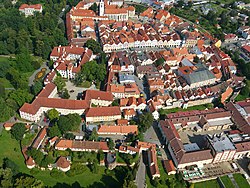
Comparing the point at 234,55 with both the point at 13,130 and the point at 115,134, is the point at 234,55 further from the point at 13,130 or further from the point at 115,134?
the point at 13,130

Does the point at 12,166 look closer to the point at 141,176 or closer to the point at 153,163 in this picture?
the point at 141,176

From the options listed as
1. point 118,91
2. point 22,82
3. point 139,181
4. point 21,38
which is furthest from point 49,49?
point 139,181

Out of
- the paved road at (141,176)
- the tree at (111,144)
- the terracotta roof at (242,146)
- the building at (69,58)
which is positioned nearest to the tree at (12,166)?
the tree at (111,144)

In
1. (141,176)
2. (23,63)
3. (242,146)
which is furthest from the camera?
(23,63)

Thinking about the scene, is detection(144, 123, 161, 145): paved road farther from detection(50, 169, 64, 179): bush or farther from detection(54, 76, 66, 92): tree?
detection(54, 76, 66, 92): tree

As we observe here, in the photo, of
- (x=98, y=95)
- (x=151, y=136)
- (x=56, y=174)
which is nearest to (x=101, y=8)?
(x=98, y=95)

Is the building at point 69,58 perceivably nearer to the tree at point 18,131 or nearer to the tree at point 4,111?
the tree at point 4,111
